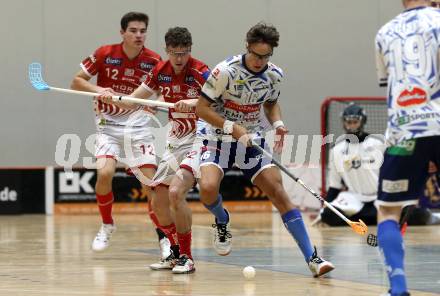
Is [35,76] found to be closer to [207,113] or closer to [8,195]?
[207,113]

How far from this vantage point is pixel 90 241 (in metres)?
9.82

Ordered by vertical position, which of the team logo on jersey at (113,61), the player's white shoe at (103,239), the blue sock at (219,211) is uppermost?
the team logo on jersey at (113,61)

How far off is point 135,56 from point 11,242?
2360 mm

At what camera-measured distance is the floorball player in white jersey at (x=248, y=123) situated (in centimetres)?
669

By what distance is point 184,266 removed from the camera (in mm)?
7055

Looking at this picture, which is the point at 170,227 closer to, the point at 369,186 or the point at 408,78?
the point at 408,78

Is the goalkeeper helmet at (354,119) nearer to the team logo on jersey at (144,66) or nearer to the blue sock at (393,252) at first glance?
the team logo on jersey at (144,66)

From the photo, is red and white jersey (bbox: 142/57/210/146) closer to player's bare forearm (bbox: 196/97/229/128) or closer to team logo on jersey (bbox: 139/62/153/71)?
player's bare forearm (bbox: 196/97/229/128)

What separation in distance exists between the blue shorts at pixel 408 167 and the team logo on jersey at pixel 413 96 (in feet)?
0.60

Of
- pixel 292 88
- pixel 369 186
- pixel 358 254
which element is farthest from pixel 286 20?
pixel 358 254

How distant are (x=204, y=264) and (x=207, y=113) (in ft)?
4.56

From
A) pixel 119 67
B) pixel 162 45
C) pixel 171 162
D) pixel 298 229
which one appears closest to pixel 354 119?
pixel 119 67

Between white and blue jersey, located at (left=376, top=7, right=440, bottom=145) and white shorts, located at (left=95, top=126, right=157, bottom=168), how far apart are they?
3.84m

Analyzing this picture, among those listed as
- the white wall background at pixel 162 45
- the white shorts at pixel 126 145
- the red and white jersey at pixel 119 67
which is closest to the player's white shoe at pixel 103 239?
the white shorts at pixel 126 145
